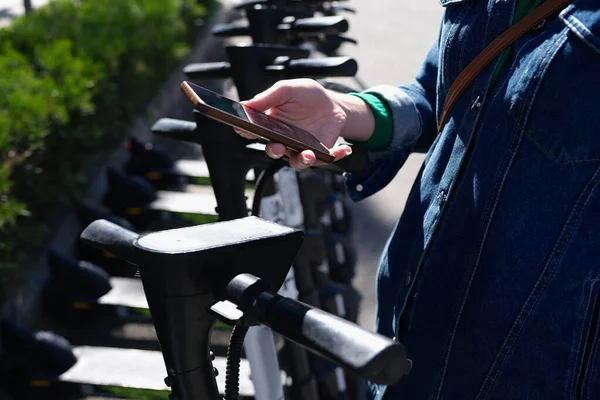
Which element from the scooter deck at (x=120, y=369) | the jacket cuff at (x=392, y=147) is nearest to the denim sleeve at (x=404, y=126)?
the jacket cuff at (x=392, y=147)

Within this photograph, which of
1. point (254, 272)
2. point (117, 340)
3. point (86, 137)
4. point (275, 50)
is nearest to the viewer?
point (254, 272)

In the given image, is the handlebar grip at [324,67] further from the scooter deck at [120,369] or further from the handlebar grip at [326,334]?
the scooter deck at [120,369]

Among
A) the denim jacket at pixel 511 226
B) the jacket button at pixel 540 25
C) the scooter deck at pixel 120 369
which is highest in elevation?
the jacket button at pixel 540 25

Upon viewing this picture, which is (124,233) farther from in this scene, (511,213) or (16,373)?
(16,373)

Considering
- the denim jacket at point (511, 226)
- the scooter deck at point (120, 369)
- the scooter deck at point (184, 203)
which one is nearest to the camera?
the denim jacket at point (511, 226)

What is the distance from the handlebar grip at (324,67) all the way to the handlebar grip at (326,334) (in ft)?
3.33

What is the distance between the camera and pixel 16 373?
3234 millimetres

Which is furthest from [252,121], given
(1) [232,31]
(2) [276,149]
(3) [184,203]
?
(3) [184,203]

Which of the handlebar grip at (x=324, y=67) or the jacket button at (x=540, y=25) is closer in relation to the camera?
the jacket button at (x=540, y=25)

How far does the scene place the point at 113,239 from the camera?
111 cm

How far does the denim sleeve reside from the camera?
5.05ft

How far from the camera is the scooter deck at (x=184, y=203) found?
14.5 ft

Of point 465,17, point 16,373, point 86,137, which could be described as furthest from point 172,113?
point 465,17

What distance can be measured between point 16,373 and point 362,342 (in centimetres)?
273
